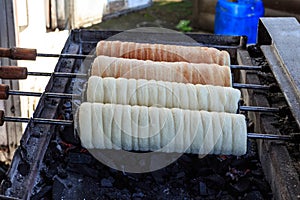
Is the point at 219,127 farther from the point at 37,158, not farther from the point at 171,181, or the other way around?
the point at 37,158

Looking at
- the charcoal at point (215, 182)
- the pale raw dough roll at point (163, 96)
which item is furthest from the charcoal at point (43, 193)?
the charcoal at point (215, 182)

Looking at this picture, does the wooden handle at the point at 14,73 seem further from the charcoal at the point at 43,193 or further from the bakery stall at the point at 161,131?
the charcoal at the point at 43,193

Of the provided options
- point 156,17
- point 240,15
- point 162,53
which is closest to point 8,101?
point 162,53

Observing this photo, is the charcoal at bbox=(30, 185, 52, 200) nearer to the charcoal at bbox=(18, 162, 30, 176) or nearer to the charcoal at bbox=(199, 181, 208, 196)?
the charcoal at bbox=(18, 162, 30, 176)

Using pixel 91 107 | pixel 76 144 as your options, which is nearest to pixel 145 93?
pixel 91 107

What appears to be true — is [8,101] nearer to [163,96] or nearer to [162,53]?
[162,53]
